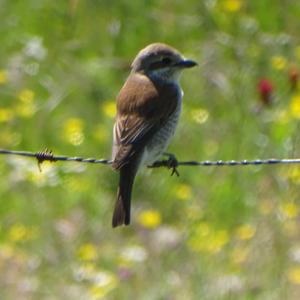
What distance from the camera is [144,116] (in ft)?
20.6

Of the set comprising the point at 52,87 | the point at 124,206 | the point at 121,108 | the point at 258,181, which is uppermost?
the point at 52,87

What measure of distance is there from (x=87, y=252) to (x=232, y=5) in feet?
11.2

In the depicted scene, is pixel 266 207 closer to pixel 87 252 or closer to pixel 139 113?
pixel 87 252

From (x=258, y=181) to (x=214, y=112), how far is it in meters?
1.19

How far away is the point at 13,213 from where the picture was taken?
Answer: 26.0 ft

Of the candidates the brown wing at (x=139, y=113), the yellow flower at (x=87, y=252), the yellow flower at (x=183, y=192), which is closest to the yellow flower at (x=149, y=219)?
the yellow flower at (x=183, y=192)

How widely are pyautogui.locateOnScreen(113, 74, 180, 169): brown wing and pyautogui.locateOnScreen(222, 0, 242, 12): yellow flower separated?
11.2 feet

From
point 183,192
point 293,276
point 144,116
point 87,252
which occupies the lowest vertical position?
point 293,276

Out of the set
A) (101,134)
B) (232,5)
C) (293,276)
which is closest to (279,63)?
(232,5)

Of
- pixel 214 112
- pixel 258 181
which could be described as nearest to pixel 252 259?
pixel 258 181

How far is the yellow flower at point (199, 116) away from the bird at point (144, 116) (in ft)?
5.50

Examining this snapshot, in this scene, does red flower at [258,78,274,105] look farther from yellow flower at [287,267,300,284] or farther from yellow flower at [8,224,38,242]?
yellow flower at [8,224,38,242]

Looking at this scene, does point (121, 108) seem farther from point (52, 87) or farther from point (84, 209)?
point (52, 87)

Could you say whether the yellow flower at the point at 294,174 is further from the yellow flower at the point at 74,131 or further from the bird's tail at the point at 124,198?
the yellow flower at the point at 74,131
